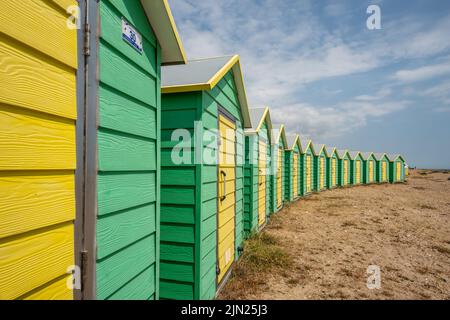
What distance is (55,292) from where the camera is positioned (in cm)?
149

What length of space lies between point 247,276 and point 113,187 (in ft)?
14.1

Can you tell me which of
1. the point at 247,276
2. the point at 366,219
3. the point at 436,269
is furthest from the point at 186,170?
the point at 366,219

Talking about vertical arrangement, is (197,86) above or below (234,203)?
above

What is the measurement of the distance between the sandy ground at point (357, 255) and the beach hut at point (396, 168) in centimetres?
2167

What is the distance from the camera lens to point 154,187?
8.35 feet

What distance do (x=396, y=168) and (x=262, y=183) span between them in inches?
1182

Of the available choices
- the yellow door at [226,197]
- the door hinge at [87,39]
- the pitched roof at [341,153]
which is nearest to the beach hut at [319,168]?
the pitched roof at [341,153]

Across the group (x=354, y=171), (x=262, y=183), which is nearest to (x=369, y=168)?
(x=354, y=171)

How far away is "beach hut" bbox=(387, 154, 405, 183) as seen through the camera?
31.8 metres

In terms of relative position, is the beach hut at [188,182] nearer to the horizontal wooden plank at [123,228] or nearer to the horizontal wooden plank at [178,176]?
the horizontal wooden plank at [178,176]

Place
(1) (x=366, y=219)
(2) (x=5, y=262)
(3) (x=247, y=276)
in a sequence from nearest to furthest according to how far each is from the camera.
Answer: (2) (x=5, y=262) → (3) (x=247, y=276) → (1) (x=366, y=219)

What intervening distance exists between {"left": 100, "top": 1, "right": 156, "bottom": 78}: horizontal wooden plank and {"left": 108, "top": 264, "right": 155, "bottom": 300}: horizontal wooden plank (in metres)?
1.89

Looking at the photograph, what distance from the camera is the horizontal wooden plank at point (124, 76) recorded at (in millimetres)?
1868

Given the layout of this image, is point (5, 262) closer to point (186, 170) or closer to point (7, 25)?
point (7, 25)
